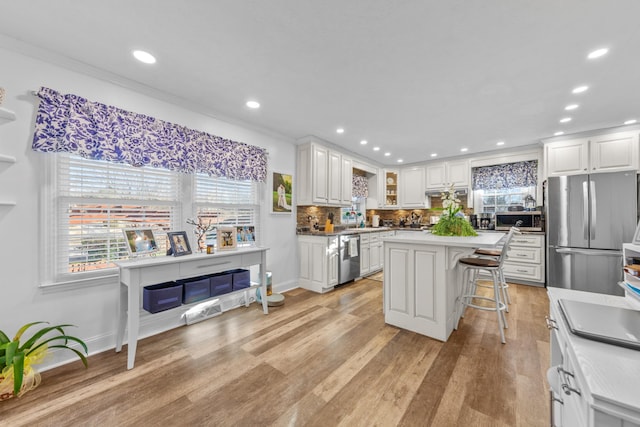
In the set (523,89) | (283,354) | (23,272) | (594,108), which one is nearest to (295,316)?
(283,354)

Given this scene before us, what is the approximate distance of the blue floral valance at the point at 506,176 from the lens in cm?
476

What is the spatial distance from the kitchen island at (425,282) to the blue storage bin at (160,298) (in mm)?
2164

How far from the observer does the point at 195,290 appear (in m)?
Answer: 2.48

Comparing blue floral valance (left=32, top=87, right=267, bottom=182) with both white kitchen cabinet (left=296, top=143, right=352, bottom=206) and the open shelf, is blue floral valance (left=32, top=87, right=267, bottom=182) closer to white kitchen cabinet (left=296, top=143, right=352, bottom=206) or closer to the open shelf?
the open shelf

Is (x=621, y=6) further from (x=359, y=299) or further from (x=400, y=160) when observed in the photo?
(x=400, y=160)

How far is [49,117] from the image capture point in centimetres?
200

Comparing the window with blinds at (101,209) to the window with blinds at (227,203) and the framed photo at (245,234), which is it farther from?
the framed photo at (245,234)

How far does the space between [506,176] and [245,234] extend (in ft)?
16.9

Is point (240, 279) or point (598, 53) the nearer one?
point (598, 53)

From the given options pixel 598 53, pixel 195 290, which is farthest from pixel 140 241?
pixel 598 53

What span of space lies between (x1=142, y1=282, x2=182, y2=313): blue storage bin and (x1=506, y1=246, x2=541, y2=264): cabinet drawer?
5.26 metres

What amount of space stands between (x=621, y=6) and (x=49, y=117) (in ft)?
13.6

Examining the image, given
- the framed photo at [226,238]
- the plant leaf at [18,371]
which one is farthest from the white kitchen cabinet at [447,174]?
the plant leaf at [18,371]

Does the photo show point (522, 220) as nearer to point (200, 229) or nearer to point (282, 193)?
point (282, 193)
